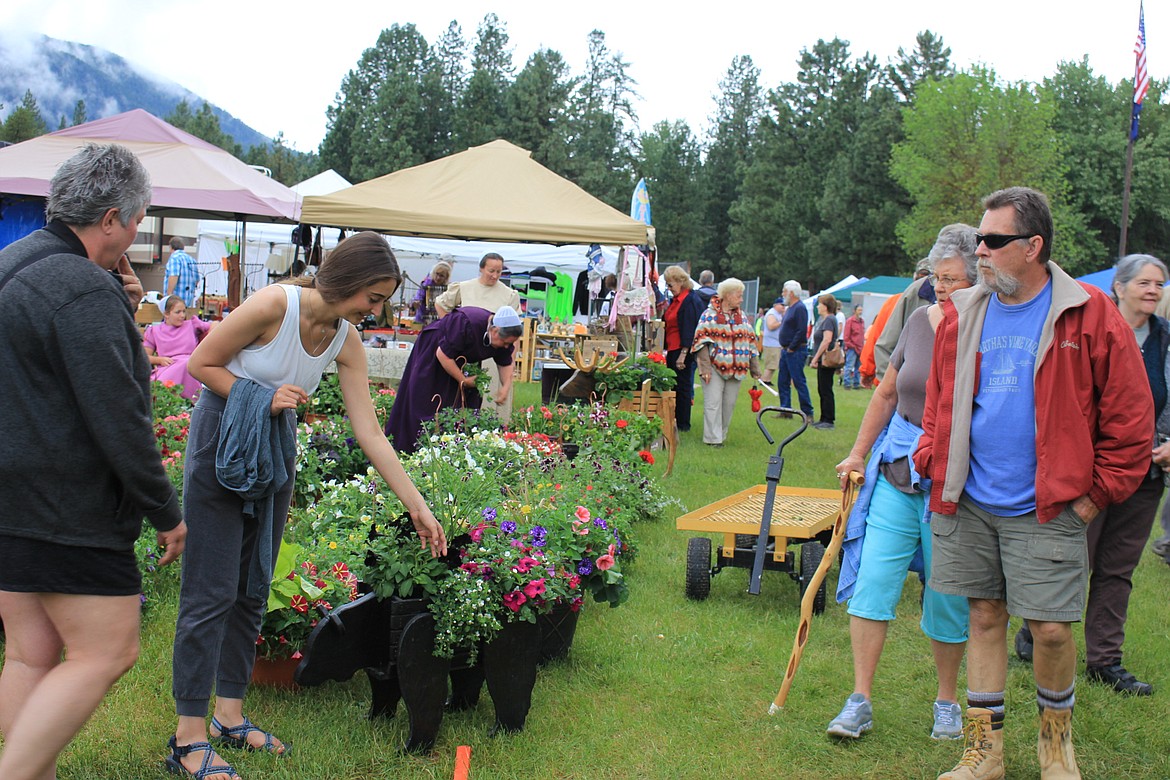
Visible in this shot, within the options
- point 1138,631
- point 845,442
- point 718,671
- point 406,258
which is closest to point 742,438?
point 845,442

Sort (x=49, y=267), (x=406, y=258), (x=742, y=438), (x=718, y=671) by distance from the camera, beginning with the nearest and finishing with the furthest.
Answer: (x=49, y=267) → (x=718, y=671) → (x=742, y=438) → (x=406, y=258)

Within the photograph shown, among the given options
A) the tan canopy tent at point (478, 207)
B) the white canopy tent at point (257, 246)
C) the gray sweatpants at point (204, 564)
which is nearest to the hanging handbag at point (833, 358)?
the tan canopy tent at point (478, 207)

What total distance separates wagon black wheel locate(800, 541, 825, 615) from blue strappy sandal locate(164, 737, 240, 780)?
326 cm

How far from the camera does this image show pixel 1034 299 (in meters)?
3.21

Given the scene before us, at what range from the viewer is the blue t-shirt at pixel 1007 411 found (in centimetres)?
316

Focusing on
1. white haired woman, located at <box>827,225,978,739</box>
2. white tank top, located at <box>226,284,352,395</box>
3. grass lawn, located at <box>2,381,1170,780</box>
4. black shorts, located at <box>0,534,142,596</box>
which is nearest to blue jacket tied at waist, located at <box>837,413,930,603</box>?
white haired woman, located at <box>827,225,978,739</box>

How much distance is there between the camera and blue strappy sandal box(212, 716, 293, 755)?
3377 millimetres

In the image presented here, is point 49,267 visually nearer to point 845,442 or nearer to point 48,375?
point 48,375

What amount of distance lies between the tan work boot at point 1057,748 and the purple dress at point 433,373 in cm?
472

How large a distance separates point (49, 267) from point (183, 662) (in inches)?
55.7

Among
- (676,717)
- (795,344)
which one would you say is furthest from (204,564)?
(795,344)

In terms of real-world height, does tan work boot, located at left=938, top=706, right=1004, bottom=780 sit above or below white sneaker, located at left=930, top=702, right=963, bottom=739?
above

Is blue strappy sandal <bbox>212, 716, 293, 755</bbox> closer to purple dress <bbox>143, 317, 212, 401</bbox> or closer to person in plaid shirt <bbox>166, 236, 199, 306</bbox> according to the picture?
purple dress <bbox>143, 317, 212, 401</bbox>

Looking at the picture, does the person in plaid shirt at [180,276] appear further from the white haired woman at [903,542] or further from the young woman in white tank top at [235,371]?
the white haired woman at [903,542]
